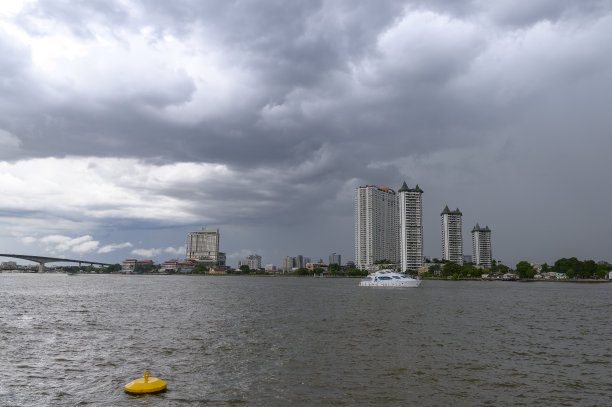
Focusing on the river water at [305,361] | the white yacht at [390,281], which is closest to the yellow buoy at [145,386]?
the river water at [305,361]

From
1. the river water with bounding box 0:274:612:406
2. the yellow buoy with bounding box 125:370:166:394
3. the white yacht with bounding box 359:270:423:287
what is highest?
the yellow buoy with bounding box 125:370:166:394

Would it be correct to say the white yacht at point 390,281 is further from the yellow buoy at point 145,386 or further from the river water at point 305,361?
the yellow buoy at point 145,386

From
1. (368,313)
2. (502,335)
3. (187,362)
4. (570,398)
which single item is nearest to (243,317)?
(368,313)

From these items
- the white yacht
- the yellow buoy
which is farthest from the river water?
the white yacht

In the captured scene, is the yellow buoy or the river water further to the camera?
the river water

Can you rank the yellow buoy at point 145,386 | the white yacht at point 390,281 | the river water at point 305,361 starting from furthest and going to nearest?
the white yacht at point 390,281
the river water at point 305,361
the yellow buoy at point 145,386

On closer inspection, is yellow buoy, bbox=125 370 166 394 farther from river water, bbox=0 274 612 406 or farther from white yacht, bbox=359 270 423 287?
white yacht, bbox=359 270 423 287

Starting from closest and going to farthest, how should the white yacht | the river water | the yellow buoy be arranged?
1. the yellow buoy
2. the river water
3. the white yacht

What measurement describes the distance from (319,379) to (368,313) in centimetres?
4045

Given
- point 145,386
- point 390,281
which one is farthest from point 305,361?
point 390,281

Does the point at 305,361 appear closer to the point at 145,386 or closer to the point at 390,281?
the point at 145,386

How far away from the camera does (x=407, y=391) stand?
74.7 feet

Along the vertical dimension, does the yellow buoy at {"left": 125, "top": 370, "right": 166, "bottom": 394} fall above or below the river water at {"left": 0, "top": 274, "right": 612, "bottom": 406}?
above

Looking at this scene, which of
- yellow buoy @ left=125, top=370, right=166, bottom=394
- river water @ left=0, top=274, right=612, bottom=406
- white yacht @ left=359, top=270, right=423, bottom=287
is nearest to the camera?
yellow buoy @ left=125, top=370, right=166, bottom=394
